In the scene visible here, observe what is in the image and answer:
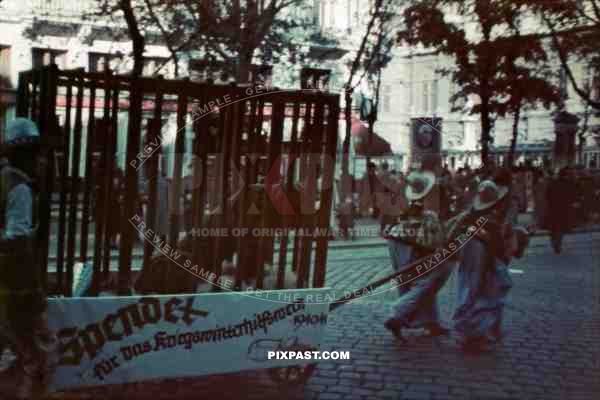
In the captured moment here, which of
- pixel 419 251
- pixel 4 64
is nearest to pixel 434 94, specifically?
pixel 419 251

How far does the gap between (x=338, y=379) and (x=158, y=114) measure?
86.5 inches

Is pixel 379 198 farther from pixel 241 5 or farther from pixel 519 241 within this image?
pixel 519 241

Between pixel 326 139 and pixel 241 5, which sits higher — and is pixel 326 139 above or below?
below

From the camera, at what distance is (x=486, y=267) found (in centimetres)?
708

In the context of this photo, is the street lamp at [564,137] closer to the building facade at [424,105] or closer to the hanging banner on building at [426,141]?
the building facade at [424,105]

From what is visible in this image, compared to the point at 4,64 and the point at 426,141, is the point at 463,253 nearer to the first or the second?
Result: the point at 426,141

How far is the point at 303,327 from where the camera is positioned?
5078 millimetres

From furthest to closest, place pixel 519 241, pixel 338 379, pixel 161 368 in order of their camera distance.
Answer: pixel 519 241 → pixel 338 379 → pixel 161 368

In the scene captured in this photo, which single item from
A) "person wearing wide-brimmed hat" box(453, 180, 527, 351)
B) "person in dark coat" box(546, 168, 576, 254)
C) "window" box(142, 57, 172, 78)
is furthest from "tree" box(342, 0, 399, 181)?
"person wearing wide-brimmed hat" box(453, 180, 527, 351)

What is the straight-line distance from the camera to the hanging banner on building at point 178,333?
446cm

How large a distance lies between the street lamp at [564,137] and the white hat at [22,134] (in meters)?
18.4

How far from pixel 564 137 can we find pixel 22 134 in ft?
66.1

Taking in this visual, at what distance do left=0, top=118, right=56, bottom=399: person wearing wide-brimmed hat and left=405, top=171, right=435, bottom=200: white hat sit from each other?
3.67 meters

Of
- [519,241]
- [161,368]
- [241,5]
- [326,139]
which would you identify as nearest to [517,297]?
[519,241]
